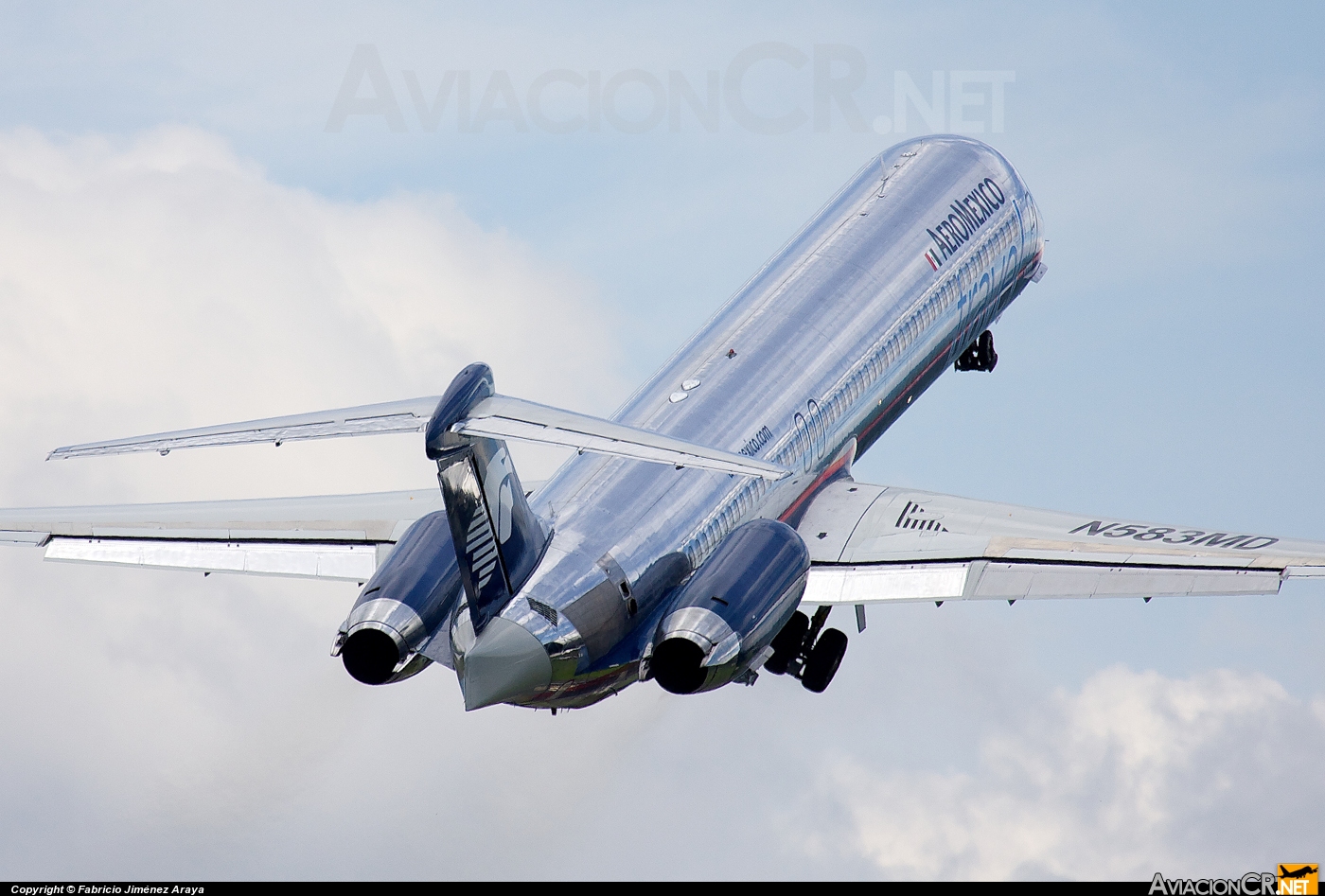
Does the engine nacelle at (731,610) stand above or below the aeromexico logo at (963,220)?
below

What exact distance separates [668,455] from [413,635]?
5.10m

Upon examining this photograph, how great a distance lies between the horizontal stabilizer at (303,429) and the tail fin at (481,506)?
1.25 ft

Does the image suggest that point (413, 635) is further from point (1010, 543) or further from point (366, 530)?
point (1010, 543)

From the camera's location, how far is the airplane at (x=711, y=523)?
1079 inches

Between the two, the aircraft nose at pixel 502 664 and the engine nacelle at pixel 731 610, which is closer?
the aircraft nose at pixel 502 664

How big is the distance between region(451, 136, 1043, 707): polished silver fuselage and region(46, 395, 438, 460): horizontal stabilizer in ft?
11.1

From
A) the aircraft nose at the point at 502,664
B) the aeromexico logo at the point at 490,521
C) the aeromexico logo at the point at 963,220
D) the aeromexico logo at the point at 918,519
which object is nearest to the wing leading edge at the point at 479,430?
the aeromexico logo at the point at 490,521

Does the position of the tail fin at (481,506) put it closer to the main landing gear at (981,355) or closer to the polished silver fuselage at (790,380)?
the polished silver fuselage at (790,380)

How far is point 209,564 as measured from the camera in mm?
31875

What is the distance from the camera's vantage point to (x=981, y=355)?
42.3m

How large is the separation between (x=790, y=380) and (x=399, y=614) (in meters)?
8.52

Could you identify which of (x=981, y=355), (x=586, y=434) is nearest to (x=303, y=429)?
(x=586, y=434)

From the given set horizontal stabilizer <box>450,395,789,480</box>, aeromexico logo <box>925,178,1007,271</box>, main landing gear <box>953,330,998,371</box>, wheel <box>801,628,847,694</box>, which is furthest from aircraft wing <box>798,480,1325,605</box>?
main landing gear <box>953,330,998,371</box>

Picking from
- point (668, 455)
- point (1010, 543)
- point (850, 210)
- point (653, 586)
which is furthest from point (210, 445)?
point (850, 210)
